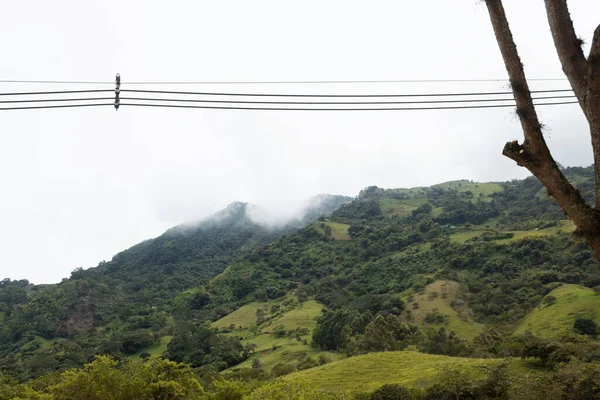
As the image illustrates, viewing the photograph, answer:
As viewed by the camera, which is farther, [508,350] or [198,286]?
[198,286]

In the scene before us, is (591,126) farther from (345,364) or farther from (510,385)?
(345,364)

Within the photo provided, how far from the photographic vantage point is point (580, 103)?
5.62 metres

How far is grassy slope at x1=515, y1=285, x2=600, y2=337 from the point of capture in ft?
163

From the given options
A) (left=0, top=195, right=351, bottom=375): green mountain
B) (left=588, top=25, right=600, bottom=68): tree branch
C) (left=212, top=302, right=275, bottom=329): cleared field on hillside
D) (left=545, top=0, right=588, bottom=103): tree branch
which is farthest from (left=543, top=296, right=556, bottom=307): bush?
(left=0, top=195, right=351, bottom=375): green mountain

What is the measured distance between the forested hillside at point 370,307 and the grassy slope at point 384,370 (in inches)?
8.7

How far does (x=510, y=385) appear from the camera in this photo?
95.2 ft

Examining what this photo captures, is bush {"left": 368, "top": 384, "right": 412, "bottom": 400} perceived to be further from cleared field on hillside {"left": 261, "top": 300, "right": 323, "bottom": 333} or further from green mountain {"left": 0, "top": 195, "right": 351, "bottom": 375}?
green mountain {"left": 0, "top": 195, "right": 351, "bottom": 375}

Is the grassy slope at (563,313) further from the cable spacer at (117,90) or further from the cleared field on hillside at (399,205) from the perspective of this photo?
the cleared field on hillside at (399,205)

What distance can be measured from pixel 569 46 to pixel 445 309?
68613 millimetres

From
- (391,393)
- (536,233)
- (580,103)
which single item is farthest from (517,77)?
(536,233)

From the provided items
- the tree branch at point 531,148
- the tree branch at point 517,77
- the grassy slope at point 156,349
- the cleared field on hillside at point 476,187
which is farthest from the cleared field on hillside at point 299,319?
the cleared field on hillside at point 476,187

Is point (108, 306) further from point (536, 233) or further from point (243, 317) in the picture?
point (536, 233)

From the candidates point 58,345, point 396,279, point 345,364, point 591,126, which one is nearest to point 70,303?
point 58,345

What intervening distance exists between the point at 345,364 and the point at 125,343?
→ 49462mm
